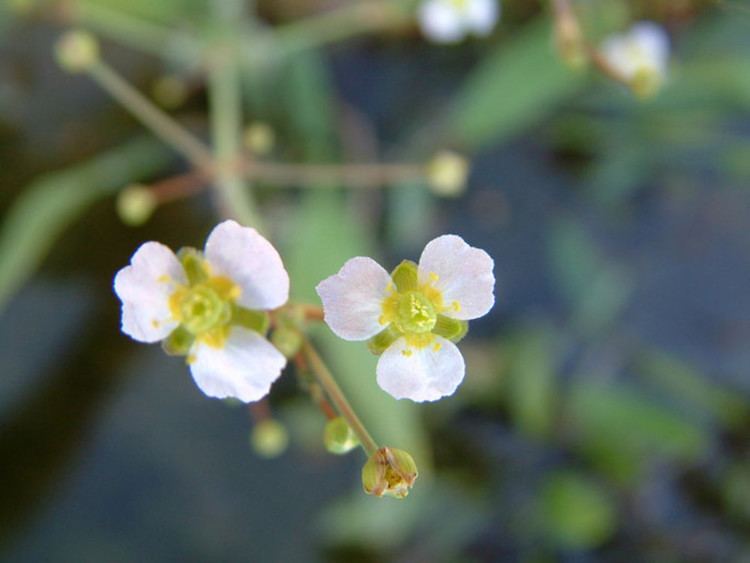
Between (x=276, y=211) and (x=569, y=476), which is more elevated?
(x=276, y=211)

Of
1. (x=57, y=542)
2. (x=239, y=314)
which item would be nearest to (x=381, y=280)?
(x=239, y=314)

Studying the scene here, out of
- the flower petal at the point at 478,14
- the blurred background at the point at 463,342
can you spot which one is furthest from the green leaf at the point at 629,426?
the flower petal at the point at 478,14

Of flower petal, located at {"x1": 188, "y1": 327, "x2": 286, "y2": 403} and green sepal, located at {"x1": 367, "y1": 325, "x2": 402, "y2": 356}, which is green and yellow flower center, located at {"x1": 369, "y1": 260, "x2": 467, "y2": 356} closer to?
green sepal, located at {"x1": 367, "y1": 325, "x2": 402, "y2": 356}

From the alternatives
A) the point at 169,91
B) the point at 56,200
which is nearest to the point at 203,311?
the point at 56,200

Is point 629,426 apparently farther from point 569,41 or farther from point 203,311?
point 203,311

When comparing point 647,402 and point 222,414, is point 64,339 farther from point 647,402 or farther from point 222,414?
point 647,402

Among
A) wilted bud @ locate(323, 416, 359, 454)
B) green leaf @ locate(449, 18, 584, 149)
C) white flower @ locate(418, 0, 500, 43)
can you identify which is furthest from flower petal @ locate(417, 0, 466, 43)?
wilted bud @ locate(323, 416, 359, 454)

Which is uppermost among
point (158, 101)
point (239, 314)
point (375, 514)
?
point (158, 101)
